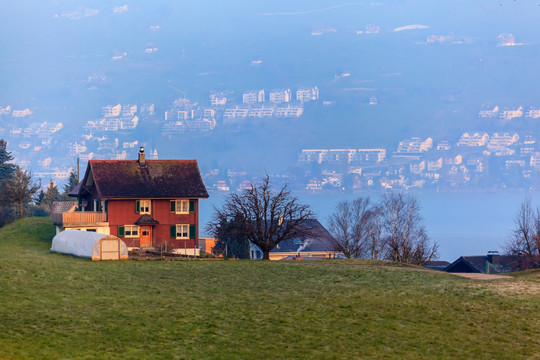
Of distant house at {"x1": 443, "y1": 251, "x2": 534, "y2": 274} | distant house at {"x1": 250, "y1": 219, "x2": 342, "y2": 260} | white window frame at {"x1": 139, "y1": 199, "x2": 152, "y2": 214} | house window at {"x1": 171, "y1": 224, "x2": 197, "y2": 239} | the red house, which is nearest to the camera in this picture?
the red house

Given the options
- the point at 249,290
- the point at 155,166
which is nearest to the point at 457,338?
the point at 249,290

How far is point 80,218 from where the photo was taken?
7231 centimetres

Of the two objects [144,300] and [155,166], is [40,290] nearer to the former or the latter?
[144,300]

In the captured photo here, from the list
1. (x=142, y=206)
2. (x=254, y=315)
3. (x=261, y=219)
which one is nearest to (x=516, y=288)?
(x=254, y=315)

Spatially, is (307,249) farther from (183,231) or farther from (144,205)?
(144,205)

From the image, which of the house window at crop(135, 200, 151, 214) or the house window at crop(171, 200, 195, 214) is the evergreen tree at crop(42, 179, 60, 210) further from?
the house window at crop(171, 200, 195, 214)

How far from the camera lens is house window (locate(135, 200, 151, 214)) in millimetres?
74438

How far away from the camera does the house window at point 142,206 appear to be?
74.4 m

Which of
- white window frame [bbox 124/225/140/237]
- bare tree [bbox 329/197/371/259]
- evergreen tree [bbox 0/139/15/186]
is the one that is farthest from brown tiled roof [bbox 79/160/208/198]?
evergreen tree [bbox 0/139/15/186]

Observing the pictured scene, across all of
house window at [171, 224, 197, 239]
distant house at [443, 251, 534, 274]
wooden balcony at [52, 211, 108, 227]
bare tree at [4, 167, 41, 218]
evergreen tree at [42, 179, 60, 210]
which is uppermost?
evergreen tree at [42, 179, 60, 210]

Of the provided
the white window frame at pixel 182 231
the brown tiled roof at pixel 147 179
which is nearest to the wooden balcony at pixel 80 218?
the brown tiled roof at pixel 147 179

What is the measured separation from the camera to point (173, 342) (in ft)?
89.1

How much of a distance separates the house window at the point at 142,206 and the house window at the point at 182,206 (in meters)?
2.53

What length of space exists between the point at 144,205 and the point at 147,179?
300 centimetres
